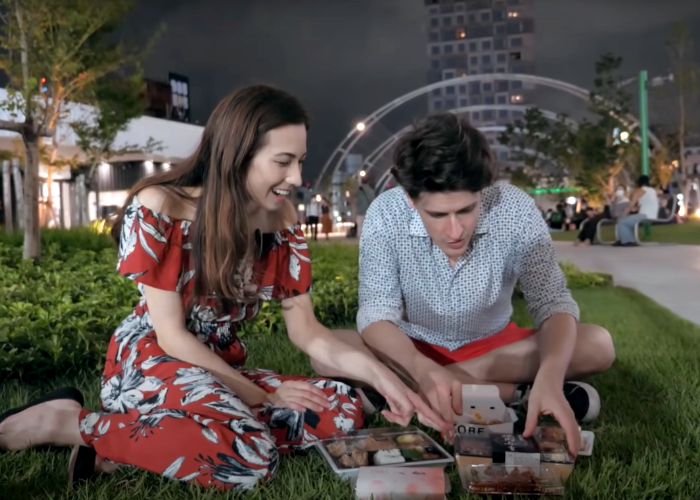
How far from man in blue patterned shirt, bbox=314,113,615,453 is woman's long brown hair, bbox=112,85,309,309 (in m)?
0.46

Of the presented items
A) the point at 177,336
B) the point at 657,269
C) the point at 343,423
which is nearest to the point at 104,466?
the point at 177,336

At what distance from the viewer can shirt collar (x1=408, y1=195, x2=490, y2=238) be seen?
8.46ft

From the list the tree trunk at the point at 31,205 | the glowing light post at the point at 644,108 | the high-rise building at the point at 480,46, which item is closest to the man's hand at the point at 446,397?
the tree trunk at the point at 31,205

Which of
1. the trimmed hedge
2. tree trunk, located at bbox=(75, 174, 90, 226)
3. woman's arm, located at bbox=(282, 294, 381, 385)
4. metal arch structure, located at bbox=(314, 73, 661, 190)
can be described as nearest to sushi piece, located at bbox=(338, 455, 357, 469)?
Answer: woman's arm, located at bbox=(282, 294, 381, 385)

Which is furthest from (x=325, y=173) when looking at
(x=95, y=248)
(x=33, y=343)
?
(x=33, y=343)

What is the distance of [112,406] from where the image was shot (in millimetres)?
2258

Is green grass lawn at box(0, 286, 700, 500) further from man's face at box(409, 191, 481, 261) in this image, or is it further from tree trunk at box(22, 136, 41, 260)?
tree trunk at box(22, 136, 41, 260)

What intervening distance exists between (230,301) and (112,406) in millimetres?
493

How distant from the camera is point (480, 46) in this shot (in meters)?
130

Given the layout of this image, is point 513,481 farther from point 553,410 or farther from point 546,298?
point 546,298

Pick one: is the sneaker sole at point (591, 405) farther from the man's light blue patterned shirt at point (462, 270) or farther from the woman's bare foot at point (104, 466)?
the woman's bare foot at point (104, 466)

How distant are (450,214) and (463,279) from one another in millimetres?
397

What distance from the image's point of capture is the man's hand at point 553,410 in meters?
1.92

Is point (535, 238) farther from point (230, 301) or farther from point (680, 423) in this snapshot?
point (230, 301)
